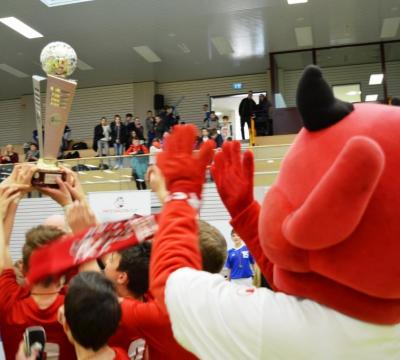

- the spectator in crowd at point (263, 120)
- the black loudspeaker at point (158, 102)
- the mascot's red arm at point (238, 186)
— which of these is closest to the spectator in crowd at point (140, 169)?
the spectator in crowd at point (263, 120)

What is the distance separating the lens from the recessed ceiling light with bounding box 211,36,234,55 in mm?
13931

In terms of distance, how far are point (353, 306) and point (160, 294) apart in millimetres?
409

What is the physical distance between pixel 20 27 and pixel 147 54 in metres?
3.85

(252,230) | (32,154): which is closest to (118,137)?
(32,154)

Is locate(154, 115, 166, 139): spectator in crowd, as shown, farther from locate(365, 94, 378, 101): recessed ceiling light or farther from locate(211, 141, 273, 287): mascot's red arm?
locate(211, 141, 273, 287): mascot's red arm

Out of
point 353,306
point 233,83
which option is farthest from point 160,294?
point 233,83

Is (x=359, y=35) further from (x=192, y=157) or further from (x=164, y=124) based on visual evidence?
(x=192, y=157)

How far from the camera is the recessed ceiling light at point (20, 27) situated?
11945 mm

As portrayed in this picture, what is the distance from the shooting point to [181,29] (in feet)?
42.8

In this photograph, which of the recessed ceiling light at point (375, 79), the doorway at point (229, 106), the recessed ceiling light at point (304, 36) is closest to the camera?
the recessed ceiling light at point (304, 36)

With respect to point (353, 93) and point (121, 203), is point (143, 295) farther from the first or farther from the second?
point (353, 93)

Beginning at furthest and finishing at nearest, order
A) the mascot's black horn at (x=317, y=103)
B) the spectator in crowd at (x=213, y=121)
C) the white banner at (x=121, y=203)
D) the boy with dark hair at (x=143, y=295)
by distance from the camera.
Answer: the spectator in crowd at (x=213, y=121) → the white banner at (x=121, y=203) → the boy with dark hair at (x=143, y=295) → the mascot's black horn at (x=317, y=103)

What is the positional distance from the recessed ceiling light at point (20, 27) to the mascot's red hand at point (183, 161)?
39.7 feet

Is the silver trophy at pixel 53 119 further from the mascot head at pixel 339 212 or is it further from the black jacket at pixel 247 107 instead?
the black jacket at pixel 247 107
